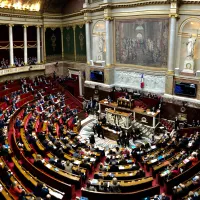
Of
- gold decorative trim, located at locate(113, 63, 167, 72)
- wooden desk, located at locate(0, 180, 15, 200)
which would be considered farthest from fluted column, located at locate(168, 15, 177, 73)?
wooden desk, located at locate(0, 180, 15, 200)

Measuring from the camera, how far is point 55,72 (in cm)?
3184

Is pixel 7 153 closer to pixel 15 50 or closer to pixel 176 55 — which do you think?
pixel 176 55

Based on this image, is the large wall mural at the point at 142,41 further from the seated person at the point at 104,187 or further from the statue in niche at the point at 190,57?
the seated person at the point at 104,187

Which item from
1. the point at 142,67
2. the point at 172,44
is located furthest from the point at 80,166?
the point at 172,44

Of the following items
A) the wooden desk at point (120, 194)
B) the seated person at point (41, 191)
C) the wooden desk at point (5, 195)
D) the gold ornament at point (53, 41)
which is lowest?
→ the wooden desk at point (120, 194)

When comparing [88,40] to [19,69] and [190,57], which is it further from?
[190,57]

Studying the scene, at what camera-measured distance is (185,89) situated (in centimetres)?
2012

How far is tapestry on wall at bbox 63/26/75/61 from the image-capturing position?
30.6m

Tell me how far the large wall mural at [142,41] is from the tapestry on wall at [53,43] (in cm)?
1022

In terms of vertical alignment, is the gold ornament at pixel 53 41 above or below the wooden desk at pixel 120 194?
above

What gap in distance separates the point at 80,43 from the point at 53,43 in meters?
4.06

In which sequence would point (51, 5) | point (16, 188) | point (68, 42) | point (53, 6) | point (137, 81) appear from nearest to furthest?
point (16, 188) < point (137, 81) < point (51, 5) < point (53, 6) < point (68, 42)

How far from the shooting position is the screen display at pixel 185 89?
19.7 meters

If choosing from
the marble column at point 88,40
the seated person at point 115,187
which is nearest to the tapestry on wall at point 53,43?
the marble column at point 88,40
